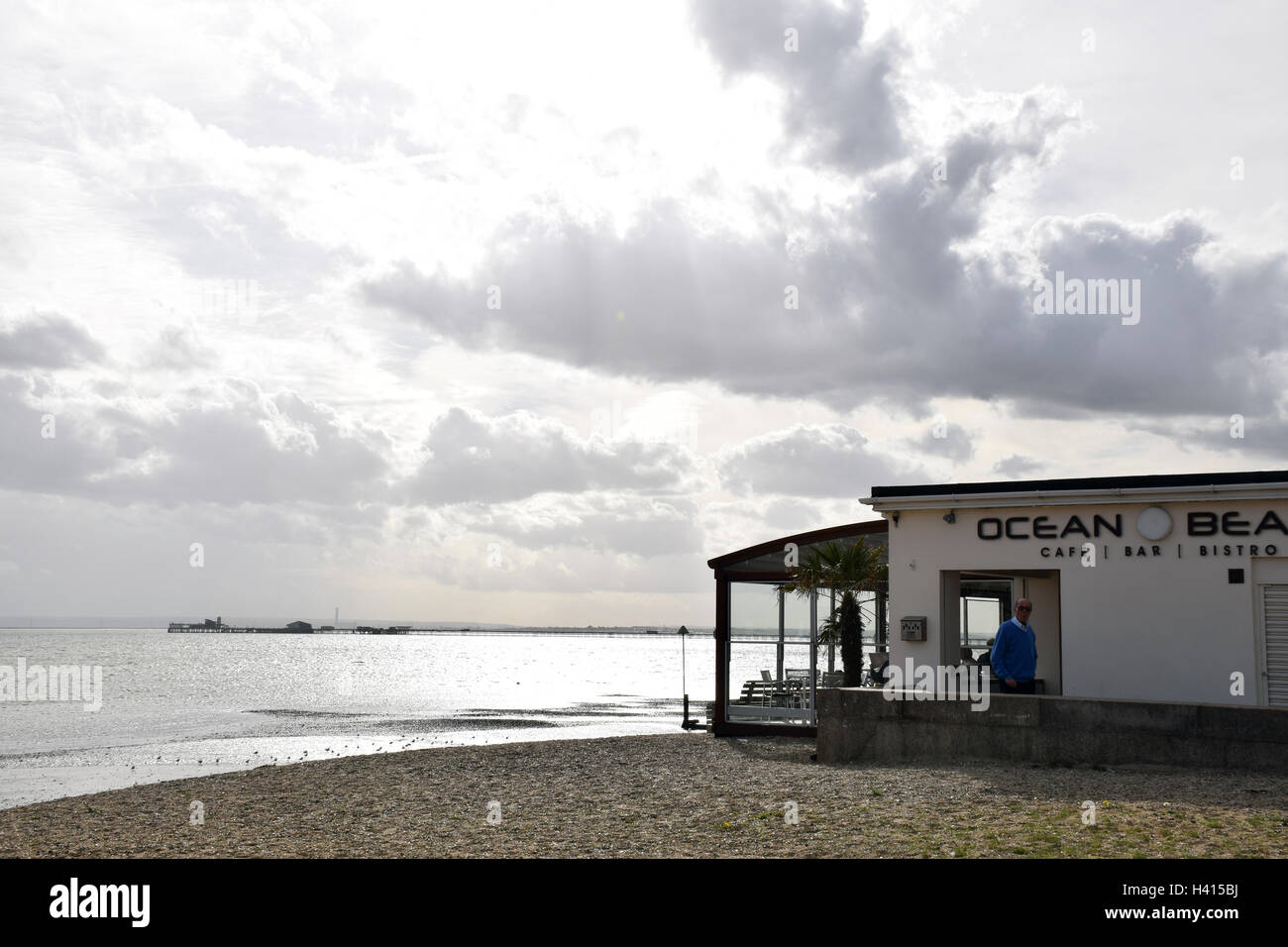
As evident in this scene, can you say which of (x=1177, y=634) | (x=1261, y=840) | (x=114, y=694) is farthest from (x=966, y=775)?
(x=114, y=694)

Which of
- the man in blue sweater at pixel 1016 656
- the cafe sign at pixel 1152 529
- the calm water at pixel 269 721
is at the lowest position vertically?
the calm water at pixel 269 721

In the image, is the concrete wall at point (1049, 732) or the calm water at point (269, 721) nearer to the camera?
the concrete wall at point (1049, 732)

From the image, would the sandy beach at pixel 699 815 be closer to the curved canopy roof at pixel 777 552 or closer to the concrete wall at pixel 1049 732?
the concrete wall at pixel 1049 732

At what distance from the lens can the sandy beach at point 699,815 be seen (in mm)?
8516

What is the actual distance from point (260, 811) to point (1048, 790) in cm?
863

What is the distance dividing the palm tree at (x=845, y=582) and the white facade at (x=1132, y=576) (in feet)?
13.8

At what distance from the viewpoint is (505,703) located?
189 ft

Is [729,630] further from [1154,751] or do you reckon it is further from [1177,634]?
[1154,751]

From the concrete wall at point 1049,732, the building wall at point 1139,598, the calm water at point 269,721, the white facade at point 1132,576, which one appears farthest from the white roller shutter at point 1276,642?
the calm water at point 269,721

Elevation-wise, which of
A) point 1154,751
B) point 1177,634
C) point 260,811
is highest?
point 1177,634

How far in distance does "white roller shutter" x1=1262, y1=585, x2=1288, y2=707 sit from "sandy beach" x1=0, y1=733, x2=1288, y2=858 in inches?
137

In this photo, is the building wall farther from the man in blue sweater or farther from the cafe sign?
the man in blue sweater
